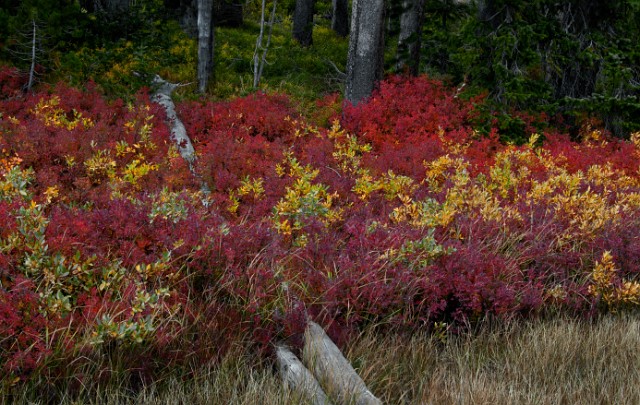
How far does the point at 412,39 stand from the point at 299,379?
30.7ft

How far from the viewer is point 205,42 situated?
11.6 m

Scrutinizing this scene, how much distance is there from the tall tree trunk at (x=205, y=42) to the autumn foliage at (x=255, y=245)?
10.5ft

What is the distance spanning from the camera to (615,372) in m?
4.64

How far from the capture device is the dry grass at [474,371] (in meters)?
3.86

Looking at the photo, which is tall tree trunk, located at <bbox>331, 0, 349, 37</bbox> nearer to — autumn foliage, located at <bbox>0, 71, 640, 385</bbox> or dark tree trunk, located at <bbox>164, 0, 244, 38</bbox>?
dark tree trunk, located at <bbox>164, 0, 244, 38</bbox>

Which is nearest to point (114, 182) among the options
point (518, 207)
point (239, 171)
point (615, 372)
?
point (239, 171)

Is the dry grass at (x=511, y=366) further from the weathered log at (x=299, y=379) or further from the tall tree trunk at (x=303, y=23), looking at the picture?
the tall tree trunk at (x=303, y=23)

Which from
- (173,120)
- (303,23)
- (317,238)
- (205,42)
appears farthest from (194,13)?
(317,238)

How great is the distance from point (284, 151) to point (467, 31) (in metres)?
4.76

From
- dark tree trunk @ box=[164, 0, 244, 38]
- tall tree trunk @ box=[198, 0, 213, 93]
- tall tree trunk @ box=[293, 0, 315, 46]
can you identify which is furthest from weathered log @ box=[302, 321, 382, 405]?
tall tree trunk @ box=[293, 0, 315, 46]

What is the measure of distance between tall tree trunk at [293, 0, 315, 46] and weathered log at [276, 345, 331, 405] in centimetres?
1398

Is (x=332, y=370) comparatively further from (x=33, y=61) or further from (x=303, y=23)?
(x=303, y=23)

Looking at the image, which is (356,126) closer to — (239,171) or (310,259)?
(239,171)

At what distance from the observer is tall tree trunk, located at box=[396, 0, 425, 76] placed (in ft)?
40.2
